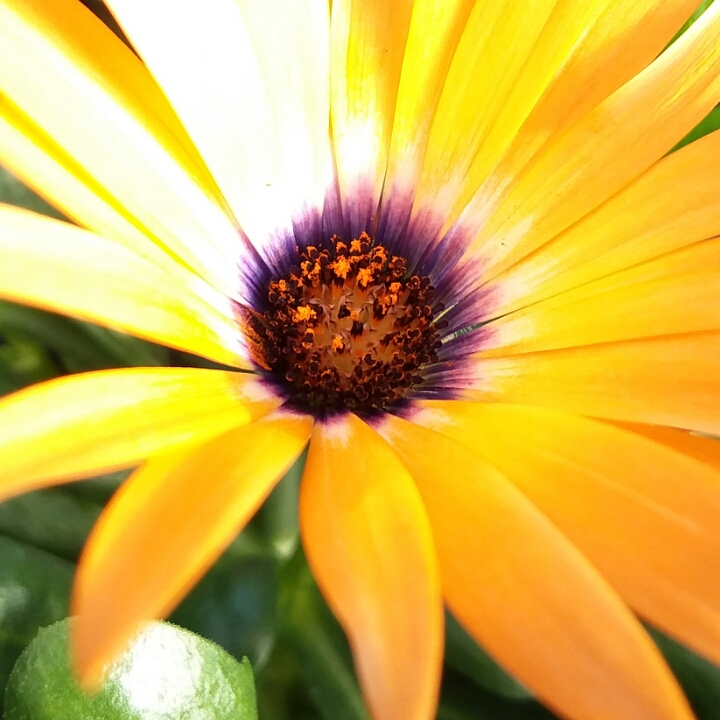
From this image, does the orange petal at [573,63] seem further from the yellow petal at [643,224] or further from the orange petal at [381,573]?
the orange petal at [381,573]

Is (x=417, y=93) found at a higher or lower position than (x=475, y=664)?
Answer: higher

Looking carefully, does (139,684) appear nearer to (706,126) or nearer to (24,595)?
(24,595)

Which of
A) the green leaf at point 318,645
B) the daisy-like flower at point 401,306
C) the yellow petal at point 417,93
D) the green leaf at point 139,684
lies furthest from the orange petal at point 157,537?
the yellow petal at point 417,93

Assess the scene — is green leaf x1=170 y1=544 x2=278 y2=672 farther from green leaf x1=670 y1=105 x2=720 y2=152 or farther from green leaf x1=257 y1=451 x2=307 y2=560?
green leaf x1=670 y1=105 x2=720 y2=152

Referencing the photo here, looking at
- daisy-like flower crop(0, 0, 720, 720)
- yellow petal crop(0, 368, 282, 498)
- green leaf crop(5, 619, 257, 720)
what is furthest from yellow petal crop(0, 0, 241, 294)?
green leaf crop(5, 619, 257, 720)

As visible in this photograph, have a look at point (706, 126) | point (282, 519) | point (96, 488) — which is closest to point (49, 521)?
point (96, 488)

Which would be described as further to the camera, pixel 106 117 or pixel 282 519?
pixel 282 519

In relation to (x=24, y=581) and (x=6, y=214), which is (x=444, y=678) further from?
(x=6, y=214)
